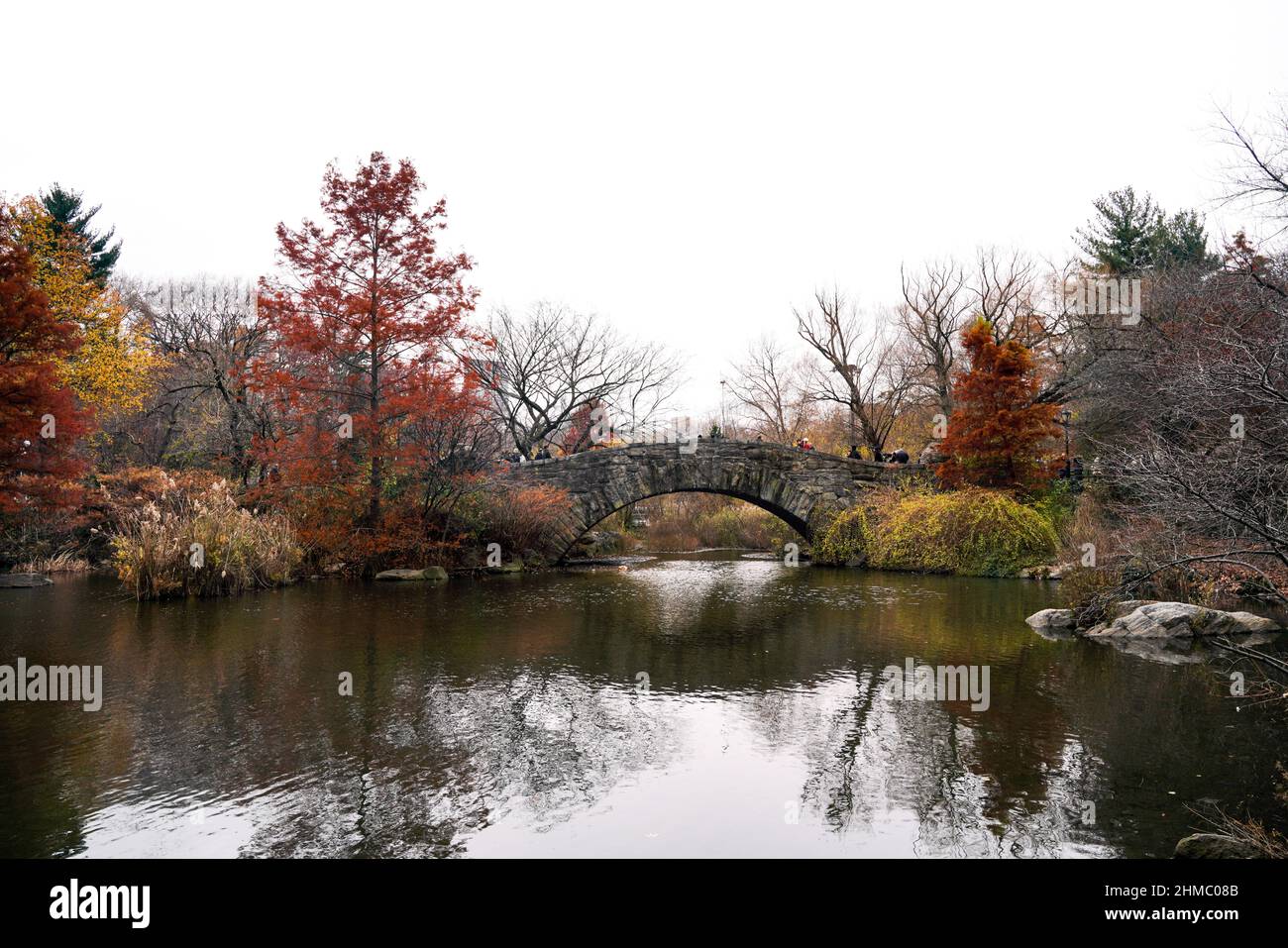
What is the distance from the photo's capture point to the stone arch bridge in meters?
18.2

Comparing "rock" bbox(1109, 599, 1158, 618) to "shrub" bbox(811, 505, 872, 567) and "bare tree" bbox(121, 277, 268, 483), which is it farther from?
"bare tree" bbox(121, 277, 268, 483)

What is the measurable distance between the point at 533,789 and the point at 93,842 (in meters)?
1.94

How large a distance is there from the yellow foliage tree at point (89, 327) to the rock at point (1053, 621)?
821 inches

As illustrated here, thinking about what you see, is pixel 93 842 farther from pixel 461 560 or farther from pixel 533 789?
pixel 461 560

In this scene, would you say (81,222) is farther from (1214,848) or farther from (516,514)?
(1214,848)

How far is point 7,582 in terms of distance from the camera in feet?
46.3

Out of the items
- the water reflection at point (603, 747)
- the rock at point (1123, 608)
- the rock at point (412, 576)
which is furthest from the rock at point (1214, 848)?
the rock at point (412, 576)

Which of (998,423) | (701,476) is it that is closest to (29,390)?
(701,476)

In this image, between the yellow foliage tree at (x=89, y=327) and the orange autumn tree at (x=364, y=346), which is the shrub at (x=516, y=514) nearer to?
the orange autumn tree at (x=364, y=346)

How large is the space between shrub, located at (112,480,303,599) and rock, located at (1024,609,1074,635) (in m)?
11.4

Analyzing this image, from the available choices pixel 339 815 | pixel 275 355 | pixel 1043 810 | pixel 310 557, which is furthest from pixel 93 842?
pixel 275 355

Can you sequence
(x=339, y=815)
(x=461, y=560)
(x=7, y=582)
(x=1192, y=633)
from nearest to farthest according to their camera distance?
(x=339, y=815), (x=1192, y=633), (x=7, y=582), (x=461, y=560)

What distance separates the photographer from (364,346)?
15492 mm

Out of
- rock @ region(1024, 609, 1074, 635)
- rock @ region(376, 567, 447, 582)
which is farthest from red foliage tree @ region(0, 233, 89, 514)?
rock @ region(1024, 609, 1074, 635)
